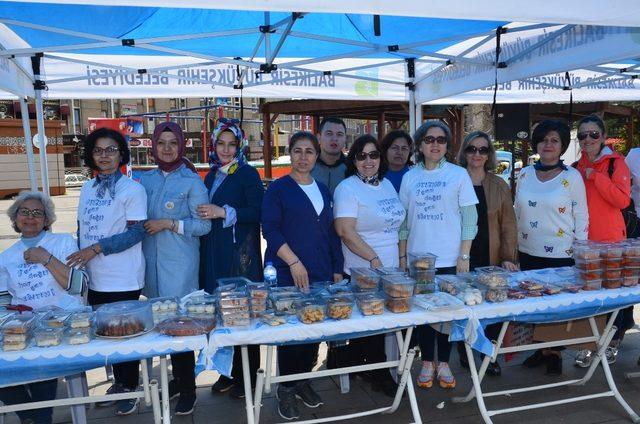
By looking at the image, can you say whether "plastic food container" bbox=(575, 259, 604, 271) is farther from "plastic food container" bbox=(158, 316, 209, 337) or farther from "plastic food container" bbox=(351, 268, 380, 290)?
"plastic food container" bbox=(158, 316, 209, 337)

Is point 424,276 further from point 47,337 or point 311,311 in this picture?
point 47,337

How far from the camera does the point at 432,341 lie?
298 centimetres

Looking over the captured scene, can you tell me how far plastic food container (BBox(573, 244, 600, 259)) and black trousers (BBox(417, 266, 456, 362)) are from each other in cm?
66

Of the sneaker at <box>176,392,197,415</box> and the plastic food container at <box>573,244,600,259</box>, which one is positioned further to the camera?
the sneaker at <box>176,392,197,415</box>

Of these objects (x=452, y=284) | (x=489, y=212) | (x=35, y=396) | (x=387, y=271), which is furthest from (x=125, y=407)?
(x=489, y=212)

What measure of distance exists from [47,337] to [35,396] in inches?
27.5

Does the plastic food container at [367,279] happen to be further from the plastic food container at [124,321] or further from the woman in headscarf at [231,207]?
the plastic food container at [124,321]

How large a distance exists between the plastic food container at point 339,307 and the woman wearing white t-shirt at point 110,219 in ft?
3.61

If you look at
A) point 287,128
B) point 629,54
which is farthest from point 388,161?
point 287,128

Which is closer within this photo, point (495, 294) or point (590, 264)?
point (495, 294)

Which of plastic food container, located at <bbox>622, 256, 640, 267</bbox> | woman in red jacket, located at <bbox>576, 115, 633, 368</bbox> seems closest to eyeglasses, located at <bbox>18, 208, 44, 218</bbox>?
plastic food container, located at <bbox>622, 256, 640, 267</bbox>

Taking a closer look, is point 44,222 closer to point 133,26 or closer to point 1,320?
point 1,320

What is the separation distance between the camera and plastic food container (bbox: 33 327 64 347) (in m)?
2.04

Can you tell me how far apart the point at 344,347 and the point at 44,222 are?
76.2 inches
